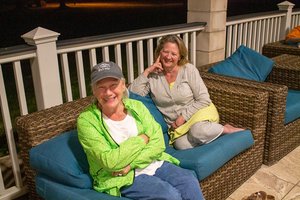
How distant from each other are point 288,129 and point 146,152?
1661 mm


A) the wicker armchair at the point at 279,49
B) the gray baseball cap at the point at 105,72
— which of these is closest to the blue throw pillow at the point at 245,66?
the wicker armchair at the point at 279,49

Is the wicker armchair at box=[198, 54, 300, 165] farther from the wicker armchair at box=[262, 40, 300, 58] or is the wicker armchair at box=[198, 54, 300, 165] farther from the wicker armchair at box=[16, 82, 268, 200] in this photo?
the wicker armchair at box=[262, 40, 300, 58]

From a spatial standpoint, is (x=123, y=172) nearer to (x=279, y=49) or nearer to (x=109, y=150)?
(x=109, y=150)

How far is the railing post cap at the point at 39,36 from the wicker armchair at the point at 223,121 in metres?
0.47

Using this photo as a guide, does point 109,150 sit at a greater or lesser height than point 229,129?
greater

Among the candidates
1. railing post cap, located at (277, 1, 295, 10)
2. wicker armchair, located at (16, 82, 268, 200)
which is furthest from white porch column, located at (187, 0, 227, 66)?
railing post cap, located at (277, 1, 295, 10)

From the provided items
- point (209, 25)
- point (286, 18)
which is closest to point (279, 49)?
point (286, 18)

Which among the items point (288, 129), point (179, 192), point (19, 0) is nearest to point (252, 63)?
point (288, 129)

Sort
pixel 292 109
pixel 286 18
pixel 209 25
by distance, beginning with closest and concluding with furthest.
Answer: pixel 292 109 → pixel 209 25 → pixel 286 18

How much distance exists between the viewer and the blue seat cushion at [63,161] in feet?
6.27

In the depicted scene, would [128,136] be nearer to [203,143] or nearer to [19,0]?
[203,143]

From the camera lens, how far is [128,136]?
1.95 m

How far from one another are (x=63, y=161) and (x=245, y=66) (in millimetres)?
2163

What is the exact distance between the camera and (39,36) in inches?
95.2
